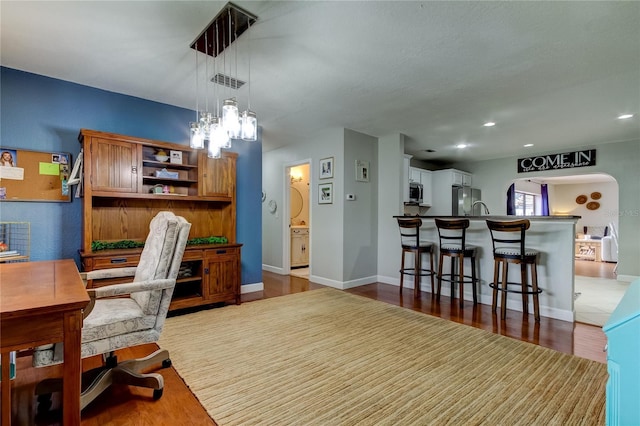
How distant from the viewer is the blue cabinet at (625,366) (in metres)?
0.81

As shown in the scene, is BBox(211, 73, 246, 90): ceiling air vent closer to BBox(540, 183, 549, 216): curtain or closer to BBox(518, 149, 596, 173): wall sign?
BBox(518, 149, 596, 173): wall sign

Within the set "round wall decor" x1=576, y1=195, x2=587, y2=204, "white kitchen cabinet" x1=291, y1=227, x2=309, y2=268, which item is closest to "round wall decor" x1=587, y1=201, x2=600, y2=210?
"round wall decor" x1=576, y1=195, x2=587, y2=204

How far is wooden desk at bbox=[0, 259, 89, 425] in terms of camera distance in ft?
3.43

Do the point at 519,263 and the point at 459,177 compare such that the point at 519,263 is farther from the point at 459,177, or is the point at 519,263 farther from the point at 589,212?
the point at 589,212

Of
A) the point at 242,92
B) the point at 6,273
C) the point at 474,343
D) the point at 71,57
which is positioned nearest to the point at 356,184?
the point at 242,92

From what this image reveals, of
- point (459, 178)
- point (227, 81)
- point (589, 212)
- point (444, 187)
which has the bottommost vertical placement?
point (589, 212)

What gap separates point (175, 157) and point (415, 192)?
4.61m

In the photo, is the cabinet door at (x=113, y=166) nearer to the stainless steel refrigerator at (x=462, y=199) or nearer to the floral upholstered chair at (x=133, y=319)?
the floral upholstered chair at (x=133, y=319)

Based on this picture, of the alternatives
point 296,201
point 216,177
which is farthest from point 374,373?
point 296,201

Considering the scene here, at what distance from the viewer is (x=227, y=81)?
296 centimetres

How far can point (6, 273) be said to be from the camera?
1.62m

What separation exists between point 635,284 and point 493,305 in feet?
8.06

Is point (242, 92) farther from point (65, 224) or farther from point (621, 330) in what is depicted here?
point (621, 330)

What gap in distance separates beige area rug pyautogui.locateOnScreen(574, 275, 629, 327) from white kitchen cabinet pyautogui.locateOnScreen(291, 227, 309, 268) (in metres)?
4.51
